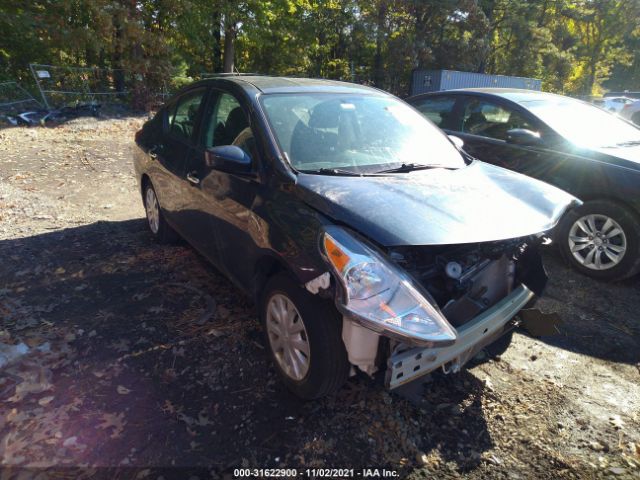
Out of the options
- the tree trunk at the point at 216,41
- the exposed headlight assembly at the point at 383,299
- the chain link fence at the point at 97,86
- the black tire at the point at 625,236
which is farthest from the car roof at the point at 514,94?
the tree trunk at the point at 216,41

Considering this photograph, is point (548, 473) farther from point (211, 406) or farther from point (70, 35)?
point (70, 35)

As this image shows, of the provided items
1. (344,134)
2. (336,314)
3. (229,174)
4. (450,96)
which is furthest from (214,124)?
(450,96)

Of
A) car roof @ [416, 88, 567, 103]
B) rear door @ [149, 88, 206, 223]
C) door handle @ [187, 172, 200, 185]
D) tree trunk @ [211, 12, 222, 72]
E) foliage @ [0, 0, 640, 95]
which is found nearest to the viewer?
door handle @ [187, 172, 200, 185]

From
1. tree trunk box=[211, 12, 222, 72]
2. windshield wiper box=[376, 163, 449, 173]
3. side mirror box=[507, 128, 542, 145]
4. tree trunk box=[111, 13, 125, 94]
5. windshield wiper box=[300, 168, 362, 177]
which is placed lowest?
windshield wiper box=[300, 168, 362, 177]

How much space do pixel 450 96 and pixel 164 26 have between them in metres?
15.5

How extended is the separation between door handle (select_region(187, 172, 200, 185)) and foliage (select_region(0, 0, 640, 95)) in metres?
13.7

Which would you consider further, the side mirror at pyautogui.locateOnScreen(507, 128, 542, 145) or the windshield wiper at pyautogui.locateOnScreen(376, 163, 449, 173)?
the side mirror at pyautogui.locateOnScreen(507, 128, 542, 145)

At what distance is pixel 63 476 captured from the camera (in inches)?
79.8

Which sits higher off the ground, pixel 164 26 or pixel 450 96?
pixel 164 26

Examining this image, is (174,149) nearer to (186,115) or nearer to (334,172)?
(186,115)

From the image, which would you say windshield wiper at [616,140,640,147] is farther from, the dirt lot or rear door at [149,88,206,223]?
rear door at [149,88,206,223]

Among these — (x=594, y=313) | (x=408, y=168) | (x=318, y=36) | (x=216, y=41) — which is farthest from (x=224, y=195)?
(x=318, y=36)

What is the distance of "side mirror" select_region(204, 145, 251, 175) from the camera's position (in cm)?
266

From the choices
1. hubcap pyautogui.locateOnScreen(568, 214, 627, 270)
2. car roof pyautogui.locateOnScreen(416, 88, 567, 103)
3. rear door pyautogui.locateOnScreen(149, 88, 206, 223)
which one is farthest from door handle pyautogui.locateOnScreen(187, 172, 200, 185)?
car roof pyautogui.locateOnScreen(416, 88, 567, 103)
